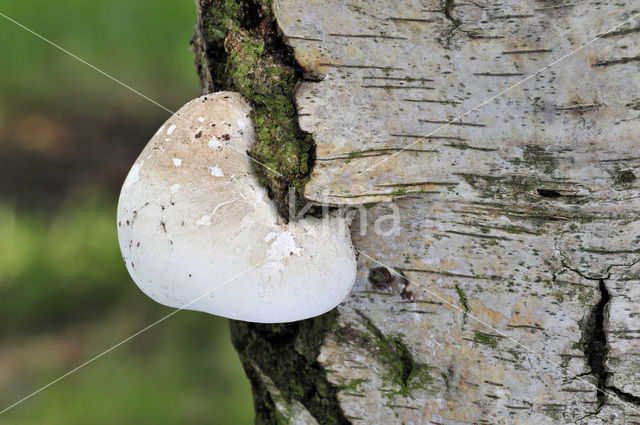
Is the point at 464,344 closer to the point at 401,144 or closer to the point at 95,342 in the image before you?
the point at 401,144

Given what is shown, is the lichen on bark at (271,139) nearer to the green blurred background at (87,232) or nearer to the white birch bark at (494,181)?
the white birch bark at (494,181)

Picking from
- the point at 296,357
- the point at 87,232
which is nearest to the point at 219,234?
the point at 296,357

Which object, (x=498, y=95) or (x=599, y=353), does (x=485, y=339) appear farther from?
(x=498, y=95)

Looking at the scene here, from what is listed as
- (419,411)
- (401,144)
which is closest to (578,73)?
(401,144)

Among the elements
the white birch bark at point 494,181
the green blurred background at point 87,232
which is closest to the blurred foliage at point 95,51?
the green blurred background at point 87,232

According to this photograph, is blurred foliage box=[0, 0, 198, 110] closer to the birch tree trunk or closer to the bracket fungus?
the birch tree trunk

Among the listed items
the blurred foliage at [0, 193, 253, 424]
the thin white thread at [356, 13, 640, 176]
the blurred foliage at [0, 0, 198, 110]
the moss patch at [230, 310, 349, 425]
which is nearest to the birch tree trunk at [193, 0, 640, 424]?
the thin white thread at [356, 13, 640, 176]

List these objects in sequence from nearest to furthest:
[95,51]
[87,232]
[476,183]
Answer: [476,183] < [87,232] < [95,51]
